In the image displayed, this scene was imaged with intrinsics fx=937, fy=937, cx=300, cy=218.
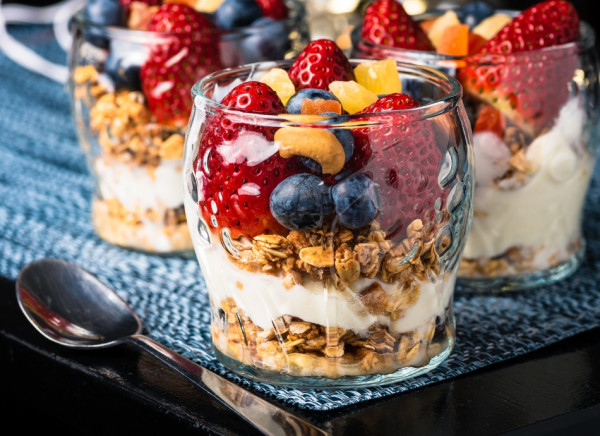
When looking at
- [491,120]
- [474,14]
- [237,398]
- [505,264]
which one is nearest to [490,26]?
[474,14]

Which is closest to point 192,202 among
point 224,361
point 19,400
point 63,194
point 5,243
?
point 224,361

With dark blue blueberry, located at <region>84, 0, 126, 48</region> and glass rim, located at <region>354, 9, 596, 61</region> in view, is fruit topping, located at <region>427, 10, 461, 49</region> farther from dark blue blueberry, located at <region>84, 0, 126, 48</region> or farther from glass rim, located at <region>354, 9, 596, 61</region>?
dark blue blueberry, located at <region>84, 0, 126, 48</region>

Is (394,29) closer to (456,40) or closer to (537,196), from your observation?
(456,40)

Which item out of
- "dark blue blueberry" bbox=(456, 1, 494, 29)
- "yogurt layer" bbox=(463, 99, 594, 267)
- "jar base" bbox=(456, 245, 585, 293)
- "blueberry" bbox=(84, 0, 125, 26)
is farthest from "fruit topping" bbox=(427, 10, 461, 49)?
"blueberry" bbox=(84, 0, 125, 26)

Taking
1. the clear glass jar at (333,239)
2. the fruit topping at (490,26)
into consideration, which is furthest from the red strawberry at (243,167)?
the fruit topping at (490,26)

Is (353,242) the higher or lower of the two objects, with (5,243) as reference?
higher

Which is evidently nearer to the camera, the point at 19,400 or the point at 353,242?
the point at 353,242

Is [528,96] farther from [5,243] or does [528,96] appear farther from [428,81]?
[5,243]
